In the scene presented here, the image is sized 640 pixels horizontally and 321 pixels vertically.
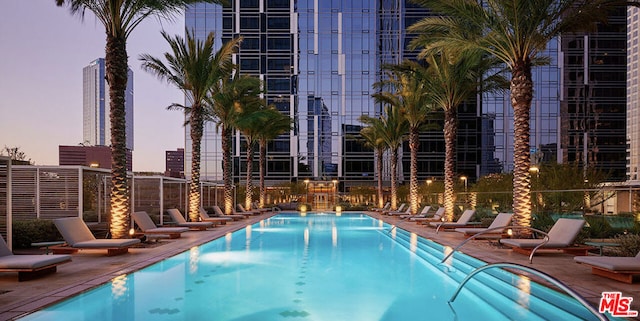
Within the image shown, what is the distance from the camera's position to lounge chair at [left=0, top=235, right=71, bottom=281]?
6906 mm

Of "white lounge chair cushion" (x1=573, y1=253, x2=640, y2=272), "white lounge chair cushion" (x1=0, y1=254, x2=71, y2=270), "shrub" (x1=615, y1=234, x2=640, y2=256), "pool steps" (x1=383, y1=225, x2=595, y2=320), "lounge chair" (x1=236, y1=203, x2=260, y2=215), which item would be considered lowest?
"lounge chair" (x1=236, y1=203, x2=260, y2=215)

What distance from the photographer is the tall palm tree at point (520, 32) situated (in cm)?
1113

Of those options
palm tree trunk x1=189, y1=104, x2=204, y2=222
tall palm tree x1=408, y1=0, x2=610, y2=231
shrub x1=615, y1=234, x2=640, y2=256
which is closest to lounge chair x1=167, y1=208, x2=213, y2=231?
palm tree trunk x1=189, y1=104, x2=204, y2=222

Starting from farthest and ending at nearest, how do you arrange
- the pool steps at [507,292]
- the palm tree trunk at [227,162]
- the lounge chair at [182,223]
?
the palm tree trunk at [227,162] → the lounge chair at [182,223] → the pool steps at [507,292]

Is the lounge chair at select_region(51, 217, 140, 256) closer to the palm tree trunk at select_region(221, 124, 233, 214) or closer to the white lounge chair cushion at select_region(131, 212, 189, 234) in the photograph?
the white lounge chair cushion at select_region(131, 212, 189, 234)

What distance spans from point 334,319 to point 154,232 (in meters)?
8.68

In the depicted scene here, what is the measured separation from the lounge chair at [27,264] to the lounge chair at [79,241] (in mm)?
1801

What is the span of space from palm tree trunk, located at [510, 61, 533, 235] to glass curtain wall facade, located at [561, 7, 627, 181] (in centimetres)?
4402

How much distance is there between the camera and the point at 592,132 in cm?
5041

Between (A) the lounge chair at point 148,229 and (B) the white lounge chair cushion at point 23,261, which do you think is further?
(A) the lounge chair at point 148,229

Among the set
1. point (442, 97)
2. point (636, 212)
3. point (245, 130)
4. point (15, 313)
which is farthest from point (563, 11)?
point (245, 130)

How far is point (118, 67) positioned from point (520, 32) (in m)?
10.7

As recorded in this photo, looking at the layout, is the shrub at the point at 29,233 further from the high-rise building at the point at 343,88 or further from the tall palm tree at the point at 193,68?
the high-rise building at the point at 343,88

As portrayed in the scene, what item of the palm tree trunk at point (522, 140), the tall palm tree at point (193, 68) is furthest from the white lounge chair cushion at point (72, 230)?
the palm tree trunk at point (522, 140)
